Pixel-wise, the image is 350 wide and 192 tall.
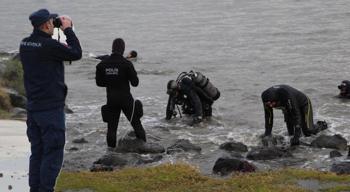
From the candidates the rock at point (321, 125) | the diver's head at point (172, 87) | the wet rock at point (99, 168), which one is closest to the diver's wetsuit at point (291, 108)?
the rock at point (321, 125)

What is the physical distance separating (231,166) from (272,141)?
11.2 feet

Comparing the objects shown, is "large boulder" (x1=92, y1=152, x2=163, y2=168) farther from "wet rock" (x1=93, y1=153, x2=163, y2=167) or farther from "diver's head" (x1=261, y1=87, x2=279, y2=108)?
"diver's head" (x1=261, y1=87, x2=279, y2=108)

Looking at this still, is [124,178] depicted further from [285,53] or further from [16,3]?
[16,3]

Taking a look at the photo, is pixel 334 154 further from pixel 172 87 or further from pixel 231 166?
pixel 172 87

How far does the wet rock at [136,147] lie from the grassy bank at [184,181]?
3.05 metres

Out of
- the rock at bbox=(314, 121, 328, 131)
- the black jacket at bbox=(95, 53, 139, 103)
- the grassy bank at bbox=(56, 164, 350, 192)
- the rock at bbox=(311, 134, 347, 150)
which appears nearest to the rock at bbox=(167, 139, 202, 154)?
the black jacket at bbox=(95, 53, 139, 103)

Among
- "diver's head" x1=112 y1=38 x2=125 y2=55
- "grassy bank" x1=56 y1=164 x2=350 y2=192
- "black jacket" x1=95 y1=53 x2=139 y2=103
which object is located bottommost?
"grassy bank" x1=56 y1=164 x2=350 y2=192

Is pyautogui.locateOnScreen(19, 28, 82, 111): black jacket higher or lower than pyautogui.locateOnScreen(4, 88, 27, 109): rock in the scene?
higher

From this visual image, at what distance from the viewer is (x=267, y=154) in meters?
13.0

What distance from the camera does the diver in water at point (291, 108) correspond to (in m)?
13.5

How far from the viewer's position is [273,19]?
43.7 meters

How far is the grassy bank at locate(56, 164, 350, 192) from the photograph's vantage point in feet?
30.8

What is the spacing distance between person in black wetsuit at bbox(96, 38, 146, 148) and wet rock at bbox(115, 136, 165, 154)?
352 mm

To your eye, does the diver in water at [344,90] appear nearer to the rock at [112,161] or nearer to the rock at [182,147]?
the rock at [182,147]
